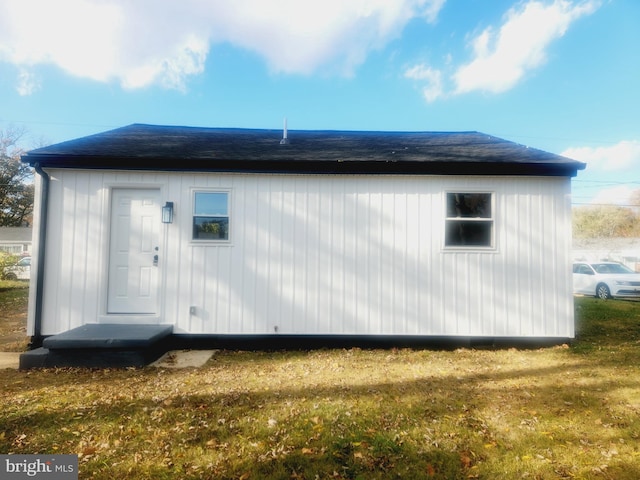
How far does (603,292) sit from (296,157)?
1352 centimetres

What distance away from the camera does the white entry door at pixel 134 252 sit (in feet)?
16.4

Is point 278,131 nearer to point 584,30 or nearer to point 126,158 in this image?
point 126,158

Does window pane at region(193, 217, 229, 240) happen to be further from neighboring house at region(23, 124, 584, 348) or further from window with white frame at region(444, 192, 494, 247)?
window with white frame at region(444, 192, 494, 247)

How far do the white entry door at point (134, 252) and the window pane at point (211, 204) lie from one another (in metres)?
0.68

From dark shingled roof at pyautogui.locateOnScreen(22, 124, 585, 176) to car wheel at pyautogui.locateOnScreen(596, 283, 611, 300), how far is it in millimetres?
9434

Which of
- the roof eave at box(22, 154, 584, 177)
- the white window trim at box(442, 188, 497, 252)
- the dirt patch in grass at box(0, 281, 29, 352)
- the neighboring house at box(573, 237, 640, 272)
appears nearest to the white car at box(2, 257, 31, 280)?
the dirt patch in grass at box(0, 281, 29, 352)

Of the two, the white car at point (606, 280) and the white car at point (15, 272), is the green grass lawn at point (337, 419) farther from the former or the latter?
the white car at point (15, 272)

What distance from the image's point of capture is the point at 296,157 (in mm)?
5234

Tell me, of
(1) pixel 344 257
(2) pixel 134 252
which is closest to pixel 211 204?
(2) pixel 134 252

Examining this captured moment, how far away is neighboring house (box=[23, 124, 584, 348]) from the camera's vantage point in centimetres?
498

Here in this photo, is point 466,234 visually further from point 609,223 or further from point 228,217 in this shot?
point 609,223

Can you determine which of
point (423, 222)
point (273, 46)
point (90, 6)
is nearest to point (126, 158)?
point (423, 222)

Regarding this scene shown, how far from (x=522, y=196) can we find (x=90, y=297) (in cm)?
742

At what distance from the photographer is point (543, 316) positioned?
5.08 metres
